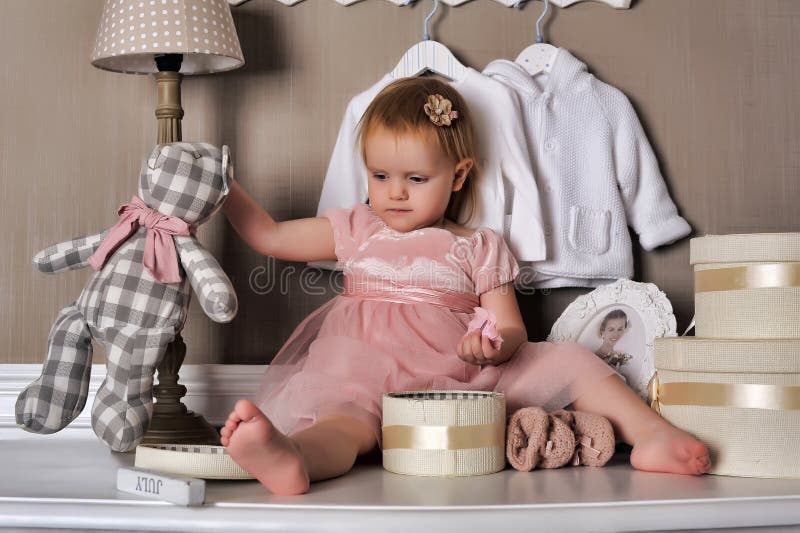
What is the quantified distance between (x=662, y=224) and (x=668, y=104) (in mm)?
239

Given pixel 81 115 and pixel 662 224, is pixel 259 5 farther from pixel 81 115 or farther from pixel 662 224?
pixel 662 224

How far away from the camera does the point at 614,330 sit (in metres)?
1.55

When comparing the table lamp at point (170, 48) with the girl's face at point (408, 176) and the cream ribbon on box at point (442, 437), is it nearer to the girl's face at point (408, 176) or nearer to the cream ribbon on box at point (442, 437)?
the girl's face at point (408, 176)

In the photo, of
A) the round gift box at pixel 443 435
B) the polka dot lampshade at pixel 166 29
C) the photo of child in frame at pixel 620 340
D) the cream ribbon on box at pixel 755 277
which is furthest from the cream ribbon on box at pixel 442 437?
the polka dot lampshade at pixel 166 29

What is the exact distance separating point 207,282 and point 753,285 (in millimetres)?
727

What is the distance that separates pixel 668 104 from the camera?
1.72m

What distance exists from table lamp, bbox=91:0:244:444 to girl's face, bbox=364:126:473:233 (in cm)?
29

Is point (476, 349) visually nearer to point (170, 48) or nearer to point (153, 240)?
point (153, 240)

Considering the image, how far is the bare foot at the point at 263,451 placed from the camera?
95 cm

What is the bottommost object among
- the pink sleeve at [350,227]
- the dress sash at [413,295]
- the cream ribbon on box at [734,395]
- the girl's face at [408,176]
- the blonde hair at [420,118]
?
the cream ribbon on box at [734,395]

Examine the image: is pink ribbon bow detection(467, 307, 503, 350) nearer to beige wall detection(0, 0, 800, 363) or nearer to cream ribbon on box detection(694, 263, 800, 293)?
cream ribbon on box detection(694, 263, 800, 293)

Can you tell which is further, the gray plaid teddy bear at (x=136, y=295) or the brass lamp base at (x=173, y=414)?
the brass lamp base at (x=173, y=414)

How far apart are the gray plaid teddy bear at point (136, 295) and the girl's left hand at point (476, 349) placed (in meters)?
0.32

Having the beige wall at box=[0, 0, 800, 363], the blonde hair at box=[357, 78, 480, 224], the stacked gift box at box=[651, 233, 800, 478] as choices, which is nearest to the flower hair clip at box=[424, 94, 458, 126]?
the blonde hair at box=[357, 78, 480, 224]
